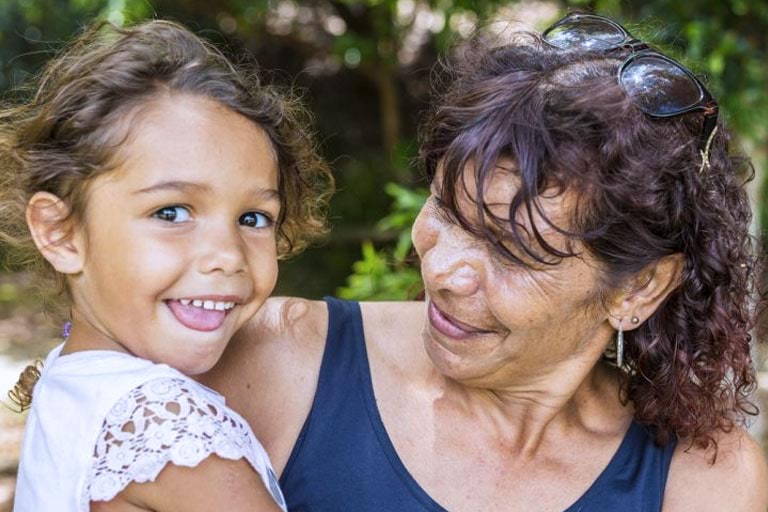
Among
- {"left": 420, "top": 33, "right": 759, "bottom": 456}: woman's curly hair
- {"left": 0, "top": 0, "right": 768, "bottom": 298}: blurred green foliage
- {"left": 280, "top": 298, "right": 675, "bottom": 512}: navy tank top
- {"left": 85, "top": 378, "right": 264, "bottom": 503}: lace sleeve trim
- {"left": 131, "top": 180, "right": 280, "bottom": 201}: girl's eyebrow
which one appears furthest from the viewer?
{"left": 0, "top": 0, "right": 768, "bottom": 298}: blurred green foliage

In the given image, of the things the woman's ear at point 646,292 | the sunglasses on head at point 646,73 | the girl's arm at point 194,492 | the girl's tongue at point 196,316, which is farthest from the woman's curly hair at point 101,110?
the woman's ear at point 646,292

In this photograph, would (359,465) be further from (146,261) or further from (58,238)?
(58,238)

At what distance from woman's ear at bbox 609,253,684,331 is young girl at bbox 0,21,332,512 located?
30.1 inches

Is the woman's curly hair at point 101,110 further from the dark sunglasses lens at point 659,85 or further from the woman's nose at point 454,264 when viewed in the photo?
the dark sunglasses lens at point 659,85

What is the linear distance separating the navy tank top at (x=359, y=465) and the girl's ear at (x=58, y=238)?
60 centimetres

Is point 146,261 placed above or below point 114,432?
above

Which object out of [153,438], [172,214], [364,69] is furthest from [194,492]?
[364,69]

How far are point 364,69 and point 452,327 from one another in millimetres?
6252

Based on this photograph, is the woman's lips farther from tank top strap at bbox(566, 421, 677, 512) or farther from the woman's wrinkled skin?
tank top strap at bbox(566, 421, 677, 512)

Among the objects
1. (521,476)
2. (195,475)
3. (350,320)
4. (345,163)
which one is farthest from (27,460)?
(345,163)

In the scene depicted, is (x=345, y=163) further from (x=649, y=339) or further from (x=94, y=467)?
(x=94, y=467)

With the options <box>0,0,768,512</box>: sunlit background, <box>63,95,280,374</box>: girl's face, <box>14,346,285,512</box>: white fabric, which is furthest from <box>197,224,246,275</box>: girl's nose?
<box>0,0,768,512</box>: sunlit background

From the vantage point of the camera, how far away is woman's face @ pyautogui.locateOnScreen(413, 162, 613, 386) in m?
2.09

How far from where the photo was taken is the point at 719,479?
7.61 ft
